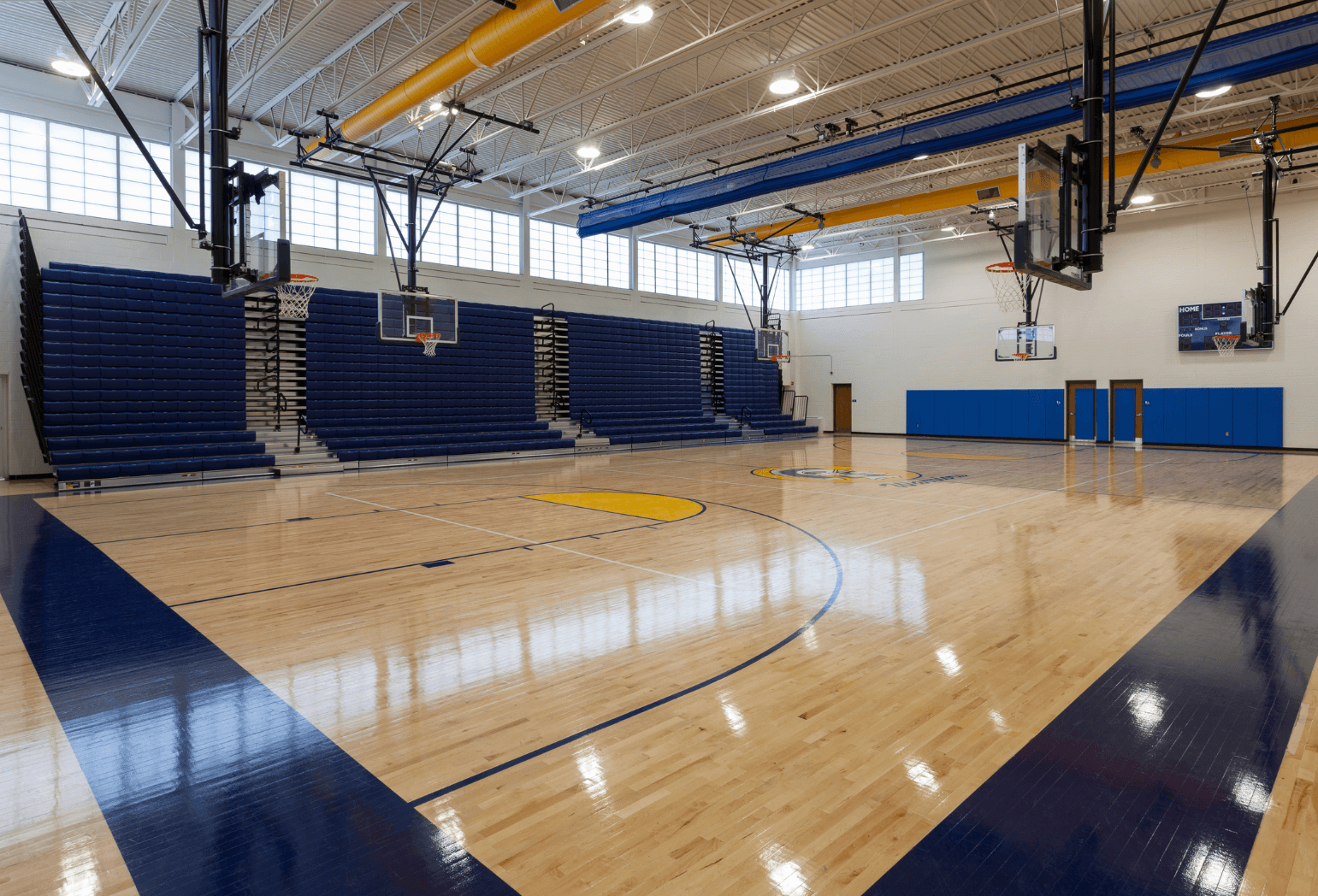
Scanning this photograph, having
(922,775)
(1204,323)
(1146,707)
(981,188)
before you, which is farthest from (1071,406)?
(922,775)

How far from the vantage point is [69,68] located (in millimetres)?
11383

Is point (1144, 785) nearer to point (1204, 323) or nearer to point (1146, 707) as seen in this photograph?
point (1146, 707)

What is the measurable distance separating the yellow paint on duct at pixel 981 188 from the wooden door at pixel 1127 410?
6156 mm

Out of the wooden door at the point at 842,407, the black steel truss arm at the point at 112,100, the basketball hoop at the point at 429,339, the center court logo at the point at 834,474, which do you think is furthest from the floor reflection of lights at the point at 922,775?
the wooden door at the point at 842,407

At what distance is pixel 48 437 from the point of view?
37.0 ft

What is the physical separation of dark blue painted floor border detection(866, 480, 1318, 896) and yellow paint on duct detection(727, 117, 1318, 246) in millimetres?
11015

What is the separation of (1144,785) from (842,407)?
902 inches

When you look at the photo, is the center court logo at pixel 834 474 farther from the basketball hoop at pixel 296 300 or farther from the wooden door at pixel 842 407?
the wooden door at pixel 842 407

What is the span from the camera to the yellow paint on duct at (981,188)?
40.6 feet

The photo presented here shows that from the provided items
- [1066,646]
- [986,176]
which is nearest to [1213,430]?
[986,176]

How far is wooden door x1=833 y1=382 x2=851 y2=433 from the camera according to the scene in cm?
2464

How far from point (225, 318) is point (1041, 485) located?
13928mm

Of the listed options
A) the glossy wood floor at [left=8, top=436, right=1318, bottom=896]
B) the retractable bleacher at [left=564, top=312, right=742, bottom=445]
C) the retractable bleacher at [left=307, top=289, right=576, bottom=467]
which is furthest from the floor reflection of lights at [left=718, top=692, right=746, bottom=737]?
the retractable bleacher at [left=564, top=312, right=742, bottom=445]

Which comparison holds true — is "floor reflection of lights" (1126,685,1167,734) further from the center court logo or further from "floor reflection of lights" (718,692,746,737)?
the center court logo
